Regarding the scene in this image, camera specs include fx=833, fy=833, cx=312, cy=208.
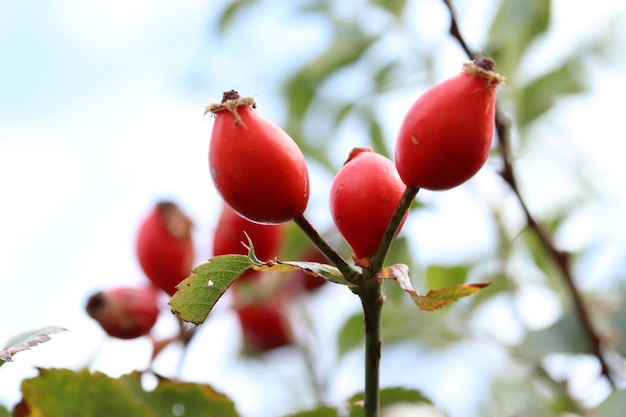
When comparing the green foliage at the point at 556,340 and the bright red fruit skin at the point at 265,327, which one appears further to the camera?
the bright red fruit skin at the point at 265,327

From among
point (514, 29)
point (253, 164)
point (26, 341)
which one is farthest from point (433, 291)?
point (514, 29)

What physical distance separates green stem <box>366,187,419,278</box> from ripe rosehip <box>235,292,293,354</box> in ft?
3.23

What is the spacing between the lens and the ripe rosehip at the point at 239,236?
133cm

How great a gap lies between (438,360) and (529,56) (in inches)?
30.0

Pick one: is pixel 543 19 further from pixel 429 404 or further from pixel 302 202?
pixel 302 202

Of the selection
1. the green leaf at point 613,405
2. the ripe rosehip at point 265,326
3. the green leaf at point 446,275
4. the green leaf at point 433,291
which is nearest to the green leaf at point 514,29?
the green leaf at point 446,275

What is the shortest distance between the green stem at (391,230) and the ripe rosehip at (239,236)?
46 centimetres

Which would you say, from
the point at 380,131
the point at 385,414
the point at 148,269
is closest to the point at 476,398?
the point at 380,131

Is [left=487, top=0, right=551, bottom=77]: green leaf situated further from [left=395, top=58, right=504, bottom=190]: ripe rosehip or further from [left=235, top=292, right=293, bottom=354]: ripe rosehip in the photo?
[left=395, top=58, right=504, bottom=190]: ripe rosehip

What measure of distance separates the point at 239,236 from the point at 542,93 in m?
0.89

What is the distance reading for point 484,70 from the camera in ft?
2.65

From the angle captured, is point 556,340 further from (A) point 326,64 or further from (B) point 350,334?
(A) point 326,64

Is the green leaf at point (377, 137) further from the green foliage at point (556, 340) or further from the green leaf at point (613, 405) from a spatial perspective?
the green leaf at point (613, 405)

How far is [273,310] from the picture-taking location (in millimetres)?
1884
